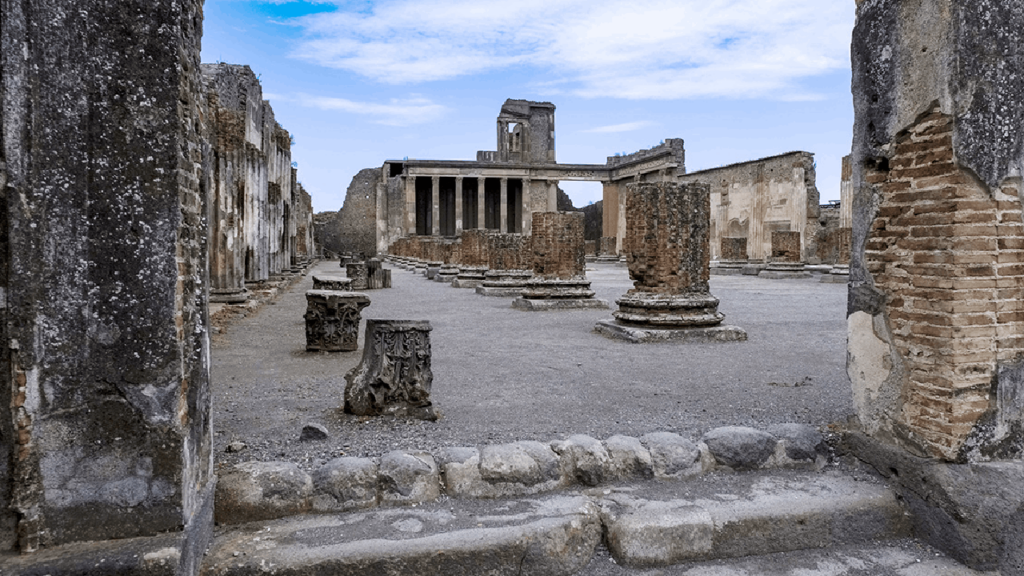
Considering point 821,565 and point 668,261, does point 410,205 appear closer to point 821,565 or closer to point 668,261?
point 668,261

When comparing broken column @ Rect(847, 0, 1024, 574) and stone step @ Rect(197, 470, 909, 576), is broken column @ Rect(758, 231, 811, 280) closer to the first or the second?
broken column @ Rect(847, 0, 1024, 574)

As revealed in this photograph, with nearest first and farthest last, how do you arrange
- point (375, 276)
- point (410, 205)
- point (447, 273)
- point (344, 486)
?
point (344, 486) → point (375, 276) → point (447, 273) → point (410, 205)

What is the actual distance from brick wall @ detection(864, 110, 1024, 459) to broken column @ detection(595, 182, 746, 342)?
185 inches

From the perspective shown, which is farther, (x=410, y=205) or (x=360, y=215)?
(x=360, y=215)

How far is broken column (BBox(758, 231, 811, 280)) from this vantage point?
20859 millimetres

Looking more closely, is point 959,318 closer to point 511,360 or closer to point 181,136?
point 181,136

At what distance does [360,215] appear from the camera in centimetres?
4075

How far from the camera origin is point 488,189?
41625mm

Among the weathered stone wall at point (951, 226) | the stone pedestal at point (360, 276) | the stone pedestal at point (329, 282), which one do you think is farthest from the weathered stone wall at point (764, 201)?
the weathered stone wall at point (951, 226)

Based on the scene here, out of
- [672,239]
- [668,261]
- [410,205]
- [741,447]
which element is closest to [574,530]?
[741,447]

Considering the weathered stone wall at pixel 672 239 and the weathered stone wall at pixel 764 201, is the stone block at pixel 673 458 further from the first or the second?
the weathered stone wall at pixel 764 201

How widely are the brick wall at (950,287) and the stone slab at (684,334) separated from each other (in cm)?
437

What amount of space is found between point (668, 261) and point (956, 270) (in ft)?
17.3

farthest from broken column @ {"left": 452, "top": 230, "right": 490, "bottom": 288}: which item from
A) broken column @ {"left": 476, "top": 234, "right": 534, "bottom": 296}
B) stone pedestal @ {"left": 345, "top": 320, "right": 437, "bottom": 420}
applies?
stone pedestal @ {"left": 345, "top": 320, "right": 437, "bottom": 420}
